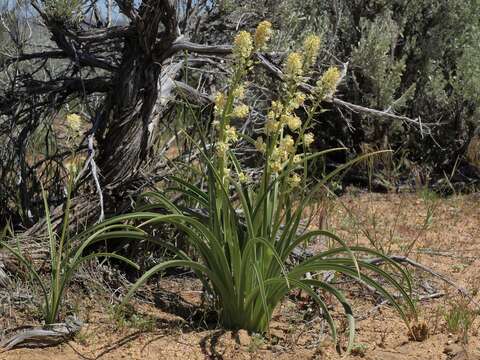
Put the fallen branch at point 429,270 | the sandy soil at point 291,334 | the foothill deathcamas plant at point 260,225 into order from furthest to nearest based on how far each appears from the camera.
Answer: the fallen branch at point 429,270
the sandy soil at point 291,334
the foothill deathcamas plant at point 260,225

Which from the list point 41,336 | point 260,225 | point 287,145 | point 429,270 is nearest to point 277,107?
point 287,145

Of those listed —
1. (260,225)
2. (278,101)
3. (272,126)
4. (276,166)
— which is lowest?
(260,225)

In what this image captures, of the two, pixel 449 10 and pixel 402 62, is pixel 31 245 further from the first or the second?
pixel 449 10

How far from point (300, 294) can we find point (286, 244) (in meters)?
0.71

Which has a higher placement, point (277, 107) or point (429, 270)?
point (277, 107)

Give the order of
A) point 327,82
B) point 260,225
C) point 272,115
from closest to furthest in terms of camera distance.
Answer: point 327,82 < point 272,115 < point 260,225

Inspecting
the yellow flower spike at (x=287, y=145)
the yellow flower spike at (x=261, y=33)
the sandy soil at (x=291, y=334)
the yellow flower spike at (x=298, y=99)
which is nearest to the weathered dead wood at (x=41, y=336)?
the sandy soil at (x=291, y=334)

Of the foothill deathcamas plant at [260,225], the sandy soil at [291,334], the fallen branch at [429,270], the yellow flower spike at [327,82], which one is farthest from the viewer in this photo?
the fallen branch at [429,270]

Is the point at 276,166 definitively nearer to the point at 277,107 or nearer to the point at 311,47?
the point at 277,107

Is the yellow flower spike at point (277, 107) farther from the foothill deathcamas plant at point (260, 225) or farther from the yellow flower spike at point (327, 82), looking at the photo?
the yellow flower spike at point (327, 82)

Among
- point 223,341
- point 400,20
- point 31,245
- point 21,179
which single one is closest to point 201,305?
point 223,341

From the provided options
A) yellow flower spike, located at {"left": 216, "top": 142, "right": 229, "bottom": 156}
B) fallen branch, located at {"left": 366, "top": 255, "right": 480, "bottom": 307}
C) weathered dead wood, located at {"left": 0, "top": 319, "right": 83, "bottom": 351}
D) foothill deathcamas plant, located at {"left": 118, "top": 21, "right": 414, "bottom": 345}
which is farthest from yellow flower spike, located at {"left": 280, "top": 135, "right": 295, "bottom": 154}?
weathered dead wood, located at {"left": 0, "top": 319, "right": 83, "bottom": 351}

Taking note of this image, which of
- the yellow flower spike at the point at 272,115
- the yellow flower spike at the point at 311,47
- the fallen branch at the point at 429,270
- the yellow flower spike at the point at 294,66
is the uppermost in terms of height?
the yellow flower spike at the point at 311,47

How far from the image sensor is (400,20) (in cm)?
731
